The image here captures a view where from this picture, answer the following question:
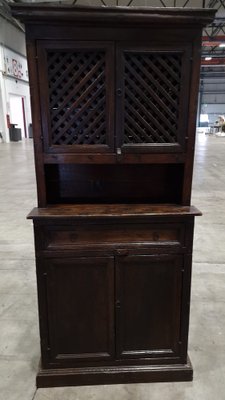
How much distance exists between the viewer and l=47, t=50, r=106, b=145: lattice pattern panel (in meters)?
1.37

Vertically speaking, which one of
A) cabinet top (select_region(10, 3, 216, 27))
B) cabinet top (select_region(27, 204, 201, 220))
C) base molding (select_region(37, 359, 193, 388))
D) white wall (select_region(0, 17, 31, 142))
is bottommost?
base molding (select_region(37, 359, 193, 388))

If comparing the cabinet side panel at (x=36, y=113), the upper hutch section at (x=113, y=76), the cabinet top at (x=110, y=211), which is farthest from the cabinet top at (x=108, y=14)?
the cabinet top at (x=110, y=211)

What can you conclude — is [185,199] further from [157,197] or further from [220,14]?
[220,14]

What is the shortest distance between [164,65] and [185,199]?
620mm

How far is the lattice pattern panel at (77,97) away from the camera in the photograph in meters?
1.37

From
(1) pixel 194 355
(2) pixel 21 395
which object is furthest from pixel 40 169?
(1) pixel 194 355

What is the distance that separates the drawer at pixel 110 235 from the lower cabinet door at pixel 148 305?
8 centimetres

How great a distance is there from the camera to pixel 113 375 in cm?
162

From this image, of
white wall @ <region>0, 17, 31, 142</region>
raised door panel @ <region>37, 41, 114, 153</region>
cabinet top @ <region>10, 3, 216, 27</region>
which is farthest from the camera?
white wall @ <region>0, 17, 31, 142</region>

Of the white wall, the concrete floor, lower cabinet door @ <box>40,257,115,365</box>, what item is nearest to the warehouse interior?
the concrete floor

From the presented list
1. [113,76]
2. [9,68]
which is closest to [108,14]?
[113,76]

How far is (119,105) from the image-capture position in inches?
55.3

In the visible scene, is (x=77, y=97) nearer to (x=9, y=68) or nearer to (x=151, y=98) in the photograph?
(x=151, y=98)

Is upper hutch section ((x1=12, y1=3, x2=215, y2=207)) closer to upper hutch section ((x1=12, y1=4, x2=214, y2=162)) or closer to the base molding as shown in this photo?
upper hutch section ((x1=12, y1=4, x2=214, y2=162))
